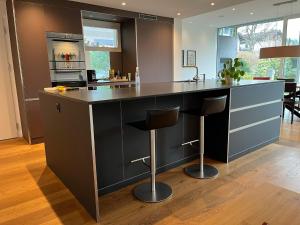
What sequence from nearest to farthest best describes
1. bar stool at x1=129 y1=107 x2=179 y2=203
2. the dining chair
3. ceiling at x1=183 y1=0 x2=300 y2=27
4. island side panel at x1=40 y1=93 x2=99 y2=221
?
island side panel at x1=40 y1=93 x2=99 y2=221 → bar stool at x1=129 y1=107 x2=179 y2=203 → the dining chair → ceiling at x1=183 y1=0 x2=300 y2=27

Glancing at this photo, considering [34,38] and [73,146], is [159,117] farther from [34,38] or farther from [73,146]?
[34,38]

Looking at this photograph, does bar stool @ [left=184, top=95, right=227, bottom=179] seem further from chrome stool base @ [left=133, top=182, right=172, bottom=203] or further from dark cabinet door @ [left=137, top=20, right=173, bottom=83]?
dark cabinet door @ [left=137, top=20, right=173, bottom=83]

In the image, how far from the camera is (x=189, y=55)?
728cm

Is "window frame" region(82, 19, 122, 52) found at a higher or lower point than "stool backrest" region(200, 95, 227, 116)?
higher

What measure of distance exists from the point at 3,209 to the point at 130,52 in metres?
4.00

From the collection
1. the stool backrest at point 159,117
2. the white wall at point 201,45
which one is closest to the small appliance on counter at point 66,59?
the stool backrest at point 159,117

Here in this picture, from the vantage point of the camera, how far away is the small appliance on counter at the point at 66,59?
12.9 ft

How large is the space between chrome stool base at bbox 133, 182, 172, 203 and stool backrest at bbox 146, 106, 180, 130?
0.73 meters

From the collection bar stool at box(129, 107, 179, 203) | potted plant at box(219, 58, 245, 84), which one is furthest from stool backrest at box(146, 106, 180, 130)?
potted plant at box(219, 58, 245, 84)

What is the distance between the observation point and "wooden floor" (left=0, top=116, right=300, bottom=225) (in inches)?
74.4

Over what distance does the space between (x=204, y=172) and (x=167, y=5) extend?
3441 millimetres

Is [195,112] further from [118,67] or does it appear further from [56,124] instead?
[118,67]

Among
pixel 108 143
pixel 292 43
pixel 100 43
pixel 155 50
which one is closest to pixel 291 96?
pixel 292 43

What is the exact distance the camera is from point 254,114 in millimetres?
3172
